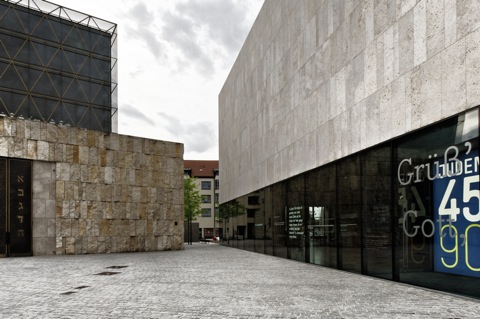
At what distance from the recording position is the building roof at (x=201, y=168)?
10181cm

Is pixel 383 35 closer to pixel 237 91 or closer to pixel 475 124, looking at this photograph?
pixel 475 124

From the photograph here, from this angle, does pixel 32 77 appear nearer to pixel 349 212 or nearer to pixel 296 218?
pixel 296 218

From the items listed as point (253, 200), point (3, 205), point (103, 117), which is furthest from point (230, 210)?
point (3, 205)

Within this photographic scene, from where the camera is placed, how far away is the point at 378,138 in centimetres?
1340

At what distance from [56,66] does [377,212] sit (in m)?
28.2

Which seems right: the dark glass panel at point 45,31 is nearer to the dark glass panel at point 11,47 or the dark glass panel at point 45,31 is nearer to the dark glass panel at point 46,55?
the dark glass panel at point 46,55

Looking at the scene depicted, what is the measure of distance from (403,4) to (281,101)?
38.0ft

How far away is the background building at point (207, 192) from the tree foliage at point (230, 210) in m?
52.3

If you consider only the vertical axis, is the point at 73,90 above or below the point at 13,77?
below

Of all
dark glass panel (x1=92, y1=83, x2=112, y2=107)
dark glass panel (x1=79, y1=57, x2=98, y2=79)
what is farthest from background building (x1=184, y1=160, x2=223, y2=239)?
dark glass panel (x1=79, y1=57, x2=98, y2=79)

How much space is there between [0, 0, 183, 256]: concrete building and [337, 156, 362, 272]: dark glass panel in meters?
16.9

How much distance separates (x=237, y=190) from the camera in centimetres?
3534

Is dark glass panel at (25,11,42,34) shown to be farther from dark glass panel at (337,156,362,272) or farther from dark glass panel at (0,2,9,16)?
dark glass panel at (337,156,362,272)

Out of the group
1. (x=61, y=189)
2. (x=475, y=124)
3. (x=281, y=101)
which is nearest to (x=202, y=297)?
(x=475, y=124)
